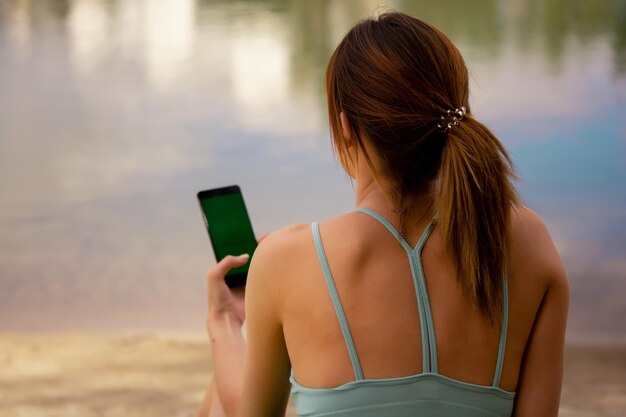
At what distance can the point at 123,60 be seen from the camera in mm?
6449

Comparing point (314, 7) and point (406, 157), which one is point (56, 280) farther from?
point (314, 7)

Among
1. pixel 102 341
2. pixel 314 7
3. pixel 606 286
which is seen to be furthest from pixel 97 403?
pixel 314 7

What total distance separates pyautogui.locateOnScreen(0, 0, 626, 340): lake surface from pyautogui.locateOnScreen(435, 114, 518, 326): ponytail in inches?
94.5

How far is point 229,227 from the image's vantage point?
1.29 m

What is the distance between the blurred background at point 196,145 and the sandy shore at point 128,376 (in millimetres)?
28

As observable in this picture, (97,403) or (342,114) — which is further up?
(342,114)

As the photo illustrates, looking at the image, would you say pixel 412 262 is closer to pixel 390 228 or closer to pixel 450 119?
pixel 390 228

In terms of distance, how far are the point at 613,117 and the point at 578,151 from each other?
1.75ft

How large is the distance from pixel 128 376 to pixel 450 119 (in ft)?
7.80

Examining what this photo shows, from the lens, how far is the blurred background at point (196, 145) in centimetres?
382

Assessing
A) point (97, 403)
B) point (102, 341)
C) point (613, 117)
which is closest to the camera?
point (97, 403)

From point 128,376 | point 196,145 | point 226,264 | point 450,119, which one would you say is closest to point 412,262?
point 450,119

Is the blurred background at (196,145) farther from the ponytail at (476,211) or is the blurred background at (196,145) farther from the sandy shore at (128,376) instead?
the ponytail at (476,211)

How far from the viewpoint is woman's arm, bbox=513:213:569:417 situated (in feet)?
3.17
